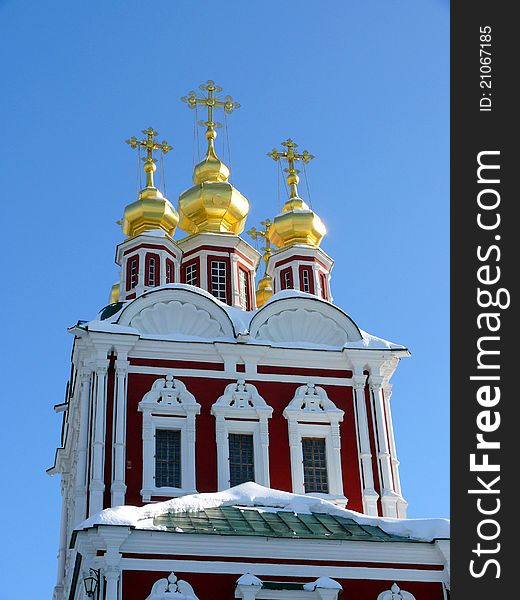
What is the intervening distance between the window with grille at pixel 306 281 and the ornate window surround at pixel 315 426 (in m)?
3.41

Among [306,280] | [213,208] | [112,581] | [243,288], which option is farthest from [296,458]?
[213,208]

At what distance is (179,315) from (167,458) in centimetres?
A: 281

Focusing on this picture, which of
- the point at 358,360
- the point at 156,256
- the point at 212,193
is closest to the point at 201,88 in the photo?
the point at 212,193

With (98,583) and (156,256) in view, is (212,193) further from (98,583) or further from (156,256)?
(98,583)

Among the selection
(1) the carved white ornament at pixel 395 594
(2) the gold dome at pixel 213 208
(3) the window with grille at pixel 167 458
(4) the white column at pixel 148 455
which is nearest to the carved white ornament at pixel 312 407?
(3) the window with grille at pixel 167 458

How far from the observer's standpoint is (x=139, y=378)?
→ 19.1 metres

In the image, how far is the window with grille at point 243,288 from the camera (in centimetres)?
2214

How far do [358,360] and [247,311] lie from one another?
2.59 metres

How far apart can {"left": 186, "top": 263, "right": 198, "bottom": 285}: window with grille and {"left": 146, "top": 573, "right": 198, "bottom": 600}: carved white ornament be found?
31.3ft

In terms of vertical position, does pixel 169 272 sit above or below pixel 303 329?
above

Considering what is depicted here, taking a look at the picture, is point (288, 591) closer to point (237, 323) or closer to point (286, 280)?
point (237, 323)

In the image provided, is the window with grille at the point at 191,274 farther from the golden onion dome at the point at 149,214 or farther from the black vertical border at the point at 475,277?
the black vertical border at the point at 475,277

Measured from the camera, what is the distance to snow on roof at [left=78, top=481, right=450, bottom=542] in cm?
1387

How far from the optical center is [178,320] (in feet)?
65.4
